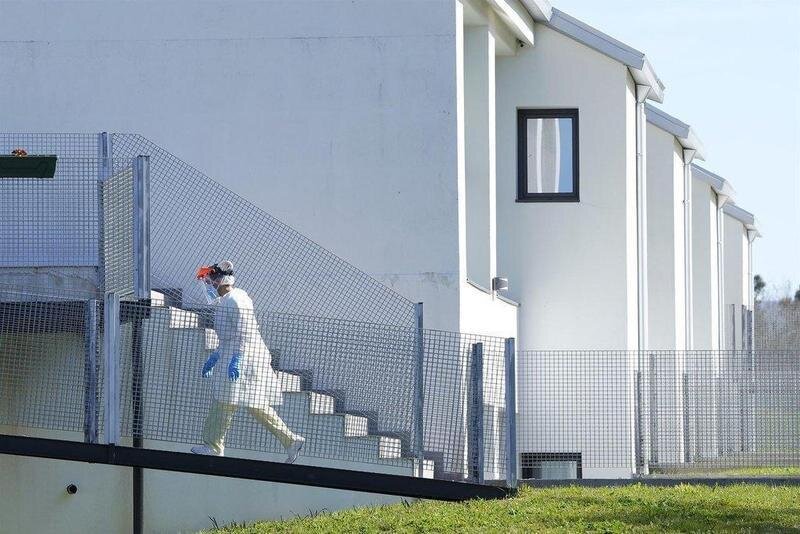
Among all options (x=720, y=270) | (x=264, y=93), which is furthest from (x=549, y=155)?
(x=720, y=270)

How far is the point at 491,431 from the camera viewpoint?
46.6ft


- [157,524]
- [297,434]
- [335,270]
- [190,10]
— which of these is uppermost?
[190,10]

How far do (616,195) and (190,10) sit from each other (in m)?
6.61

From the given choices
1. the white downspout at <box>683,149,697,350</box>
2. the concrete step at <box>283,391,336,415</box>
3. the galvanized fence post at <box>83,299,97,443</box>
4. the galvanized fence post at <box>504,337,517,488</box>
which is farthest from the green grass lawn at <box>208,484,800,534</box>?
the white downspout at <box>683,149,697,350</box>

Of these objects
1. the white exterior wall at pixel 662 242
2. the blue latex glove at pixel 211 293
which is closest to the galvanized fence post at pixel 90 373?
the blue latex glove at pixel 211 293

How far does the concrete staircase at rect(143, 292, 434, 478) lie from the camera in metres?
13.1

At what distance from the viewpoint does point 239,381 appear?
13258 millimetres

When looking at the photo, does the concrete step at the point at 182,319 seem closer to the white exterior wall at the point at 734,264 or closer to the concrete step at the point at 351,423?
the concrete step at the point at 351,423

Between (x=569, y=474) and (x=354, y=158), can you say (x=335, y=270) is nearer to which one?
(x=354, y=158)

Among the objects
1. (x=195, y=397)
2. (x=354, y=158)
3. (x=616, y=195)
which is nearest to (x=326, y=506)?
(x=195, y=397)

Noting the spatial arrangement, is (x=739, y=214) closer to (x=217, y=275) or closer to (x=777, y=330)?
(x=777, y=330)

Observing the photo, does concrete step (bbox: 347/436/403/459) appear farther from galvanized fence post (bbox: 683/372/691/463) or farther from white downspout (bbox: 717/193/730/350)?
white downspout (bbox: 717/193/730/350)

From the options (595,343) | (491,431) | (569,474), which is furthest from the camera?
(595,343)

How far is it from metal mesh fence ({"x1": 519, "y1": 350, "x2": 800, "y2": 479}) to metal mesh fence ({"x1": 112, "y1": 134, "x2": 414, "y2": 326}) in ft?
6.47
